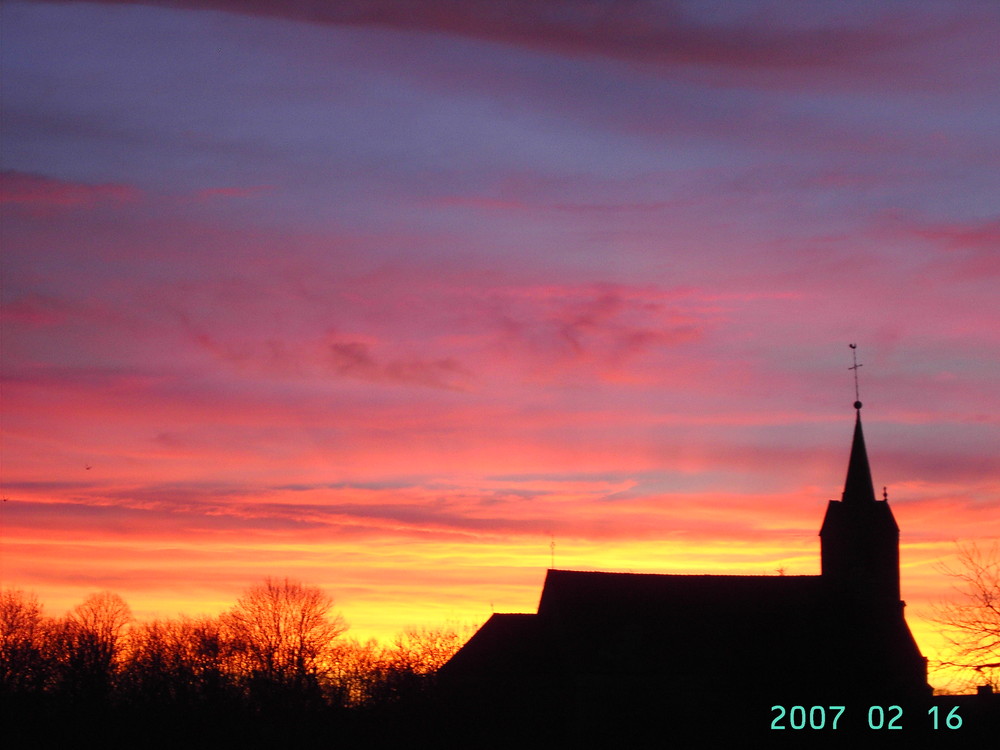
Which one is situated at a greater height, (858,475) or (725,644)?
(858,475)

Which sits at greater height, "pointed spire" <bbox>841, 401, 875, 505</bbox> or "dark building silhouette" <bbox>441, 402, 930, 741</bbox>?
"pointed spire" <bbox>841, 401, 875, 505</bbox>

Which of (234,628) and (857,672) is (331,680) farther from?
(857,672)

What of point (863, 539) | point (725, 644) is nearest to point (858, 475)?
point (863, 539)

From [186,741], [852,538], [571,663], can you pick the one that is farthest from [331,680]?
[852,538]

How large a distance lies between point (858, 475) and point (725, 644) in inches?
427

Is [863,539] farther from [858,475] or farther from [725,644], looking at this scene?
[725,644]

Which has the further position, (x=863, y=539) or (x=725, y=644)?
(x=725, y=644)

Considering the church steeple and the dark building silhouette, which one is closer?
the dark building silhouette

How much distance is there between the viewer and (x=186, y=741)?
44281 mm

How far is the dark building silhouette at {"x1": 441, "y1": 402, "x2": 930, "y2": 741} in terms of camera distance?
59.0 m

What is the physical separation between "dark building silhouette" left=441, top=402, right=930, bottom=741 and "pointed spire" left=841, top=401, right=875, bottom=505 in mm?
57

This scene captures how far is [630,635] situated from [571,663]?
11.8 ft

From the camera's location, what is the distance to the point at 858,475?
6047 cm

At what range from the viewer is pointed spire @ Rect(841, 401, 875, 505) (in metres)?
60.1
